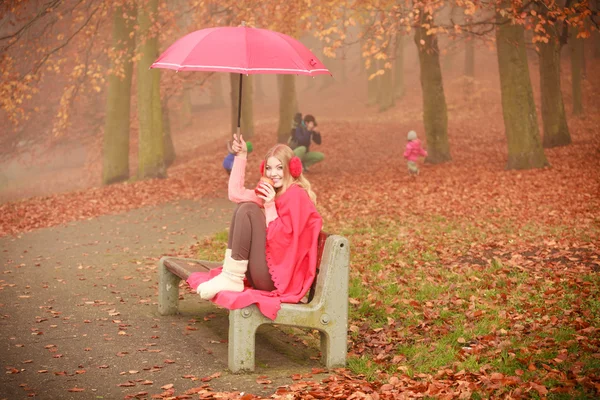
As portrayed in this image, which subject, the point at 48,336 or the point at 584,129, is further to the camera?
the point at 584,129

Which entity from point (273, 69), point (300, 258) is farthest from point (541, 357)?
point (273, 69)

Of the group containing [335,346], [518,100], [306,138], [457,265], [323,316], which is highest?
[518,100]

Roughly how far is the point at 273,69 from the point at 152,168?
12.9 meters

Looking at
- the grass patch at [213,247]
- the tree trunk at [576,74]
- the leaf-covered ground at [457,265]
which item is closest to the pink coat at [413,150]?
the leaf-covered ground at [457,265]

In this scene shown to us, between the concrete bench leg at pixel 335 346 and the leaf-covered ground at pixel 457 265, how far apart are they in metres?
0.13

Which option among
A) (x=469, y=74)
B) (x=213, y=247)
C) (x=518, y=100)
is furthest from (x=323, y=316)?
(x=469, y=74)

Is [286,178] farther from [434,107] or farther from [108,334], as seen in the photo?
[434,107]

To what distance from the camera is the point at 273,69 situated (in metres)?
5.82

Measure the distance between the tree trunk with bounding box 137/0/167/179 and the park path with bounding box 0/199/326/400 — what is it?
757cm

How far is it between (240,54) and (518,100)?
10.9 metres

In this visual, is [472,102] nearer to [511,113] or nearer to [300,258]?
[511,113]

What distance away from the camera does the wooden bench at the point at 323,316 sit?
5.19 meters

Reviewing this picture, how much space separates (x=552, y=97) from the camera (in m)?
18.3

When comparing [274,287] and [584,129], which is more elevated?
[584,129]
